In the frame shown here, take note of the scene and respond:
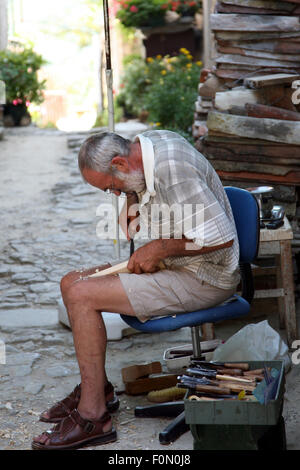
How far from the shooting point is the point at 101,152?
3232mm

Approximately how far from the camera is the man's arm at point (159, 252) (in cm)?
326

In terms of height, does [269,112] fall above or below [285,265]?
above

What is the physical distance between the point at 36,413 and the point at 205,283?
1.14m

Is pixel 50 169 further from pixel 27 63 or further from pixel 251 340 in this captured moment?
pixel 251 340

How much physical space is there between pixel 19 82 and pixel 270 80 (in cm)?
1047

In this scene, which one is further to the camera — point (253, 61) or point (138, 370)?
point (253, 61)

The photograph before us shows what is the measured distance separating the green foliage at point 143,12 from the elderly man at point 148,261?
1128 cm

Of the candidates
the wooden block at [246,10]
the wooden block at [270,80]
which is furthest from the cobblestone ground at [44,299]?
the wooden block at [246,10]

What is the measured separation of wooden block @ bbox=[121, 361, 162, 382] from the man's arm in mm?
775

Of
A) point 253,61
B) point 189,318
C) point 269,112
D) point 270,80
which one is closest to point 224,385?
point 189,318

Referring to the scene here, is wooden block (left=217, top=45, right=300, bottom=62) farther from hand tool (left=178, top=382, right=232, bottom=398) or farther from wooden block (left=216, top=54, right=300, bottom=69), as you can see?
hand tool (left=178, top=382, right=232, bottom=398)

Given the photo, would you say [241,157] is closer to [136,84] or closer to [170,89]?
[170,89]
